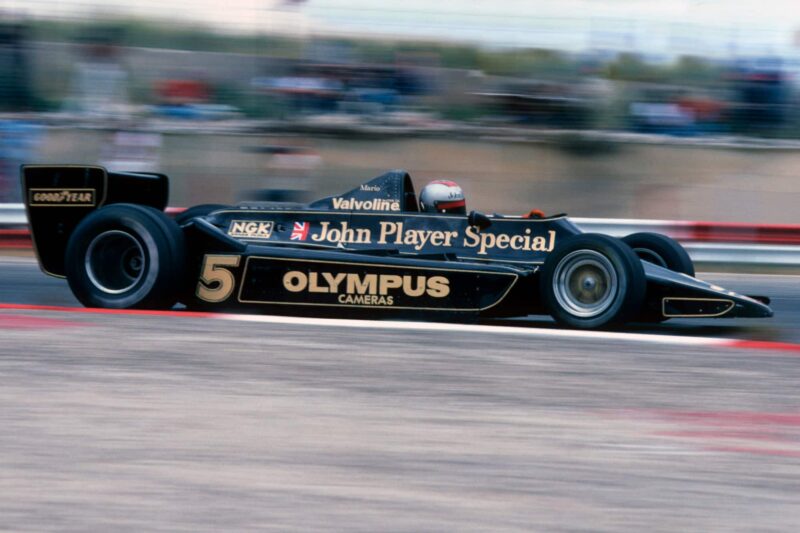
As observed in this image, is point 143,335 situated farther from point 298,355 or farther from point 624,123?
point 624,123

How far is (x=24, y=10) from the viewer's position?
51.5 ft

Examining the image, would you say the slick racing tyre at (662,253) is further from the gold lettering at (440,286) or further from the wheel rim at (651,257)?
the gold lettering at (440,286)

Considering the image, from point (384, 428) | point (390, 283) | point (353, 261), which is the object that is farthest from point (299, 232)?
point (384, 428)

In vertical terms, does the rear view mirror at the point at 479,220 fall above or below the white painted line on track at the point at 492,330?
above

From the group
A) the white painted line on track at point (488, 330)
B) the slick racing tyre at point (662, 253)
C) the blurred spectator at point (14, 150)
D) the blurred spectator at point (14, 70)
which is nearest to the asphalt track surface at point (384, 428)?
the white painted line on track at point (488, 330)

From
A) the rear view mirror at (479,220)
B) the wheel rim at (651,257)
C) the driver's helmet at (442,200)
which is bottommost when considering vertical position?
the wheel rim at (651,257)

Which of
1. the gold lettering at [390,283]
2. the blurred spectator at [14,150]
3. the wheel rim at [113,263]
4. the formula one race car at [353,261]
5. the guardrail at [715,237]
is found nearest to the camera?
the formula one race car at [353,261]

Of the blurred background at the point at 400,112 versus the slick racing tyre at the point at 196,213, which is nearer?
the slick racing tyre at the point at 196,213

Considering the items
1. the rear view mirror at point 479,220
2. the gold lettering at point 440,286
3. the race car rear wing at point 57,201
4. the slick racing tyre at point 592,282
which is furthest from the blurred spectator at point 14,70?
the slick racing tyre at point 592,282

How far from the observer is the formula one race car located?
22.6ft

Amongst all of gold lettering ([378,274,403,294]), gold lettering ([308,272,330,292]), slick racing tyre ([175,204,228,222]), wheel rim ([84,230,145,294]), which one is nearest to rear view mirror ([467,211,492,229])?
gold lettering ([378,274,403,294])

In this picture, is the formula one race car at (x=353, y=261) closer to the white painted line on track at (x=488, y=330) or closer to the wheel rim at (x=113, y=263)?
the wheel rim at (x=113, y=263)

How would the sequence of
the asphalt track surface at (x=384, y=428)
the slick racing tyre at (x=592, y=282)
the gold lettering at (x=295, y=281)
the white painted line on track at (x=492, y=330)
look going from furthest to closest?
1. the gold lettering at (x=295, y=281)
2. the slick racing tyre at (x=592, y=282)
3. the white painted line on track at (x=492, y=330)
4. the asphalt track surface at (x=384, y=428)

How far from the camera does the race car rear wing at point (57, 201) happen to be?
764cm
